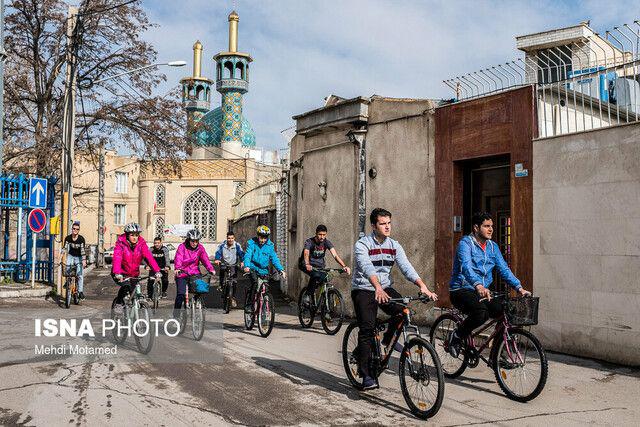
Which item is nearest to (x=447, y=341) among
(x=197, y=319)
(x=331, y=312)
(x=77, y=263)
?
(x=331, y=312)

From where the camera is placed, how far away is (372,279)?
631 cm

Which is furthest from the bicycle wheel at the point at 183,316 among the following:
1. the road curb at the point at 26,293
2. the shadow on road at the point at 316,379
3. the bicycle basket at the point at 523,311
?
the road curb at the point at 26,293

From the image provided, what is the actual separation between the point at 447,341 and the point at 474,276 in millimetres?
915

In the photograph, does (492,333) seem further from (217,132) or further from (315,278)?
(217,132)

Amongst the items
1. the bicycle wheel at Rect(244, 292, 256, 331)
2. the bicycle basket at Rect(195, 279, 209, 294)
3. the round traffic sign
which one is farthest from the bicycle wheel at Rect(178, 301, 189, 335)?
the round traffic sign

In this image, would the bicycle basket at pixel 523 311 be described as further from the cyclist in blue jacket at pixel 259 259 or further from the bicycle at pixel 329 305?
the cyclist in blue jacket at pixel 259 259

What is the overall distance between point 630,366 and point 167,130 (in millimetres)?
21340

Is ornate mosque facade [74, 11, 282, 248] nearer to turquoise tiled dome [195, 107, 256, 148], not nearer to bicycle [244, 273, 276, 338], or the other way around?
turquoise tiled dome [195, 107, 256, 148]

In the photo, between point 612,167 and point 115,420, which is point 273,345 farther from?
point 612,167

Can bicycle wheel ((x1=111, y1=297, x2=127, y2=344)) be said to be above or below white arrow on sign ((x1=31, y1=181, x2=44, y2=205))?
below

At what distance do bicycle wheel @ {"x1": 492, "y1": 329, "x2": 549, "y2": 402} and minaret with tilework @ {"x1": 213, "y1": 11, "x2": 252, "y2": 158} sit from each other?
55.4 m

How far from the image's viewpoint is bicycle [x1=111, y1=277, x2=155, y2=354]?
8938 mm

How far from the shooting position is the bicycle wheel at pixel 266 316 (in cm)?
1068

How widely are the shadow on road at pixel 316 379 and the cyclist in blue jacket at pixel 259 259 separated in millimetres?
2727
